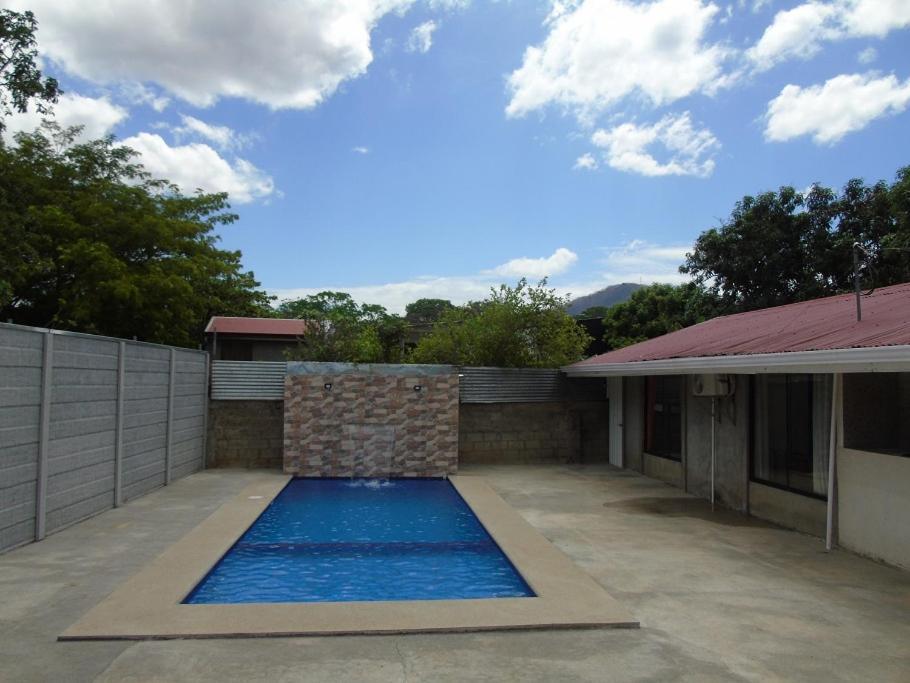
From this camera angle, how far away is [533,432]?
15.9m

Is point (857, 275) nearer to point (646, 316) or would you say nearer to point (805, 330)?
point (805, 330)

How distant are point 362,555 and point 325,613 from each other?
273cm

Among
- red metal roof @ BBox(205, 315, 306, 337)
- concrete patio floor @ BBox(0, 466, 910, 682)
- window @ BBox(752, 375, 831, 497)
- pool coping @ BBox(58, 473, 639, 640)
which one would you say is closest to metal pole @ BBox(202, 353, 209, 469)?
concrete patio floor @ BBox(0, 466, 910, 682)

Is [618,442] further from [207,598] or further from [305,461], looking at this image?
[207,598]

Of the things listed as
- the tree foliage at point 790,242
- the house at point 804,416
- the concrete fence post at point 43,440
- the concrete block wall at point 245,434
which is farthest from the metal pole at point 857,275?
the tree foliage at point 790,242

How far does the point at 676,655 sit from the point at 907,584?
3.24 metres

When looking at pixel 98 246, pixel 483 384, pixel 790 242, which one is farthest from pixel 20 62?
pixel 790 242

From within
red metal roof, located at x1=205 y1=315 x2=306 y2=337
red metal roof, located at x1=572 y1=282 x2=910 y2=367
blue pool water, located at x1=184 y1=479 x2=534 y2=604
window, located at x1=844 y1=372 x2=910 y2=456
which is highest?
red metal roof, located at x1=205 y1=315 x2=306 y2=337

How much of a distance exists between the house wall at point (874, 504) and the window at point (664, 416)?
16.2 feet

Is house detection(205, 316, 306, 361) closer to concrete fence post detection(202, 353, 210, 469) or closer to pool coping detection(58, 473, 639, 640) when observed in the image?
concrete fence post detection(202, 353, 210, 469)

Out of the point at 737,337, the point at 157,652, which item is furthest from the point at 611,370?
the point at 157,652

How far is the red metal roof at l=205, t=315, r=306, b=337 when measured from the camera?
2441 centimetres

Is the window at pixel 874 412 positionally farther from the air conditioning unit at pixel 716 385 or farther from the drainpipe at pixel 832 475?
the air conditioning unit at pixel 716 385

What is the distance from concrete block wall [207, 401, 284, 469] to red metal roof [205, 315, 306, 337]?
9.69 metres
